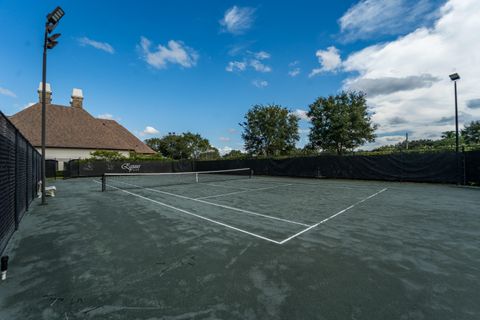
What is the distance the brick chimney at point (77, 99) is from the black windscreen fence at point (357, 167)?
16.8 meters

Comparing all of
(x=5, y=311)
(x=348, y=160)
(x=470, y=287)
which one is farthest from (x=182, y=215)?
(x=348, y=160)

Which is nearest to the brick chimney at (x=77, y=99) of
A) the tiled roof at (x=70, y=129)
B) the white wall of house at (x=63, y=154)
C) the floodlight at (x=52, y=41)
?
the tiled roof at (x=70, y=129)

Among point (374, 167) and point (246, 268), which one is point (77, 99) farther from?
point (246, 268)

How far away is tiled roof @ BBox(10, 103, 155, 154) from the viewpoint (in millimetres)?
28625

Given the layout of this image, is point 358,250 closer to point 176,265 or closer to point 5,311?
point 176,265

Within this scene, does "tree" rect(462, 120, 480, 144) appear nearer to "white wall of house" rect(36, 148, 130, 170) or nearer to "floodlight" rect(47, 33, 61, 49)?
"floodlight" rect(47, 33, 61, 49)

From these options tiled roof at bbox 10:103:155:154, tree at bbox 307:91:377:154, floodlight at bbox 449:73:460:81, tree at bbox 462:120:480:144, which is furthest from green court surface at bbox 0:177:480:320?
tree at bbox 462:120:480:144

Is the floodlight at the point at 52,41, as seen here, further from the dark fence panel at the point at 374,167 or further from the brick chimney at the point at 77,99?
the brick chimney at the point at 77,99

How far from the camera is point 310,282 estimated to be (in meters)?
2.86

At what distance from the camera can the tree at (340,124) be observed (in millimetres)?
26947

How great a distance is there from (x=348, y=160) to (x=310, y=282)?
59.7ft

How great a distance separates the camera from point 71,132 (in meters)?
31.2

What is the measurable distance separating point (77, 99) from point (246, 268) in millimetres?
44964

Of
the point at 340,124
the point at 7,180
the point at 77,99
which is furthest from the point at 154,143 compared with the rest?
the point at 7,180
